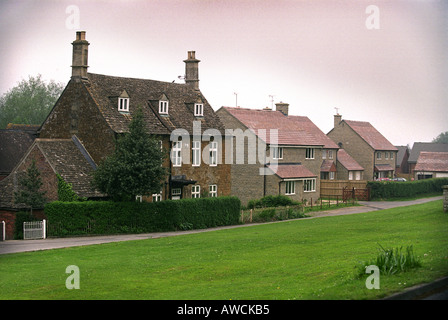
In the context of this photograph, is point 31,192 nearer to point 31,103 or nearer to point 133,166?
point 133,166

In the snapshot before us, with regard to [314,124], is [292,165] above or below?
below

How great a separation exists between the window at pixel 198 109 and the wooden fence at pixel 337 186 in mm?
22396

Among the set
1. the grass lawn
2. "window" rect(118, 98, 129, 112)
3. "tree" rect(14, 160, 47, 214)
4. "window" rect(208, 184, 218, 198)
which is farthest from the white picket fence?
"window" rect(208, 184, 218, 198)

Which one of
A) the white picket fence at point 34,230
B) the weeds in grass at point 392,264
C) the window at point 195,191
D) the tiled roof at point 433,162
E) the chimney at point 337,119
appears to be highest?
the chimney at point 337,119

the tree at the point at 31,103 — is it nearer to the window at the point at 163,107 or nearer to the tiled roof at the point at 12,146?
the tiled roof at the point at 12,146

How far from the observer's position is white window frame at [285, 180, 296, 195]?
2185 inches

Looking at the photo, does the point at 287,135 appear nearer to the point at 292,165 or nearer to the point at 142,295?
the point at 292,165

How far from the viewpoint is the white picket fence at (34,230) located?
3438 centimetres

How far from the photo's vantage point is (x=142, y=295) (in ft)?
47.0

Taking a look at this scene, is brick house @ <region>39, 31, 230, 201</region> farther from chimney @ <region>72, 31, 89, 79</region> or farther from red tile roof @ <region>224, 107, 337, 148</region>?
red tile roof @ <region>224, 107, 337, 148</region>

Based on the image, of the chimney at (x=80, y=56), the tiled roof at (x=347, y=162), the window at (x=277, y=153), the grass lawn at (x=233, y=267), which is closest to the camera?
the grass lawn at (x=233, y=267)

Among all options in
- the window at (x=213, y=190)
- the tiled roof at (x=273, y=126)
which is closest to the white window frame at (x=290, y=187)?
the tiled roof at (x=273, y=126)
